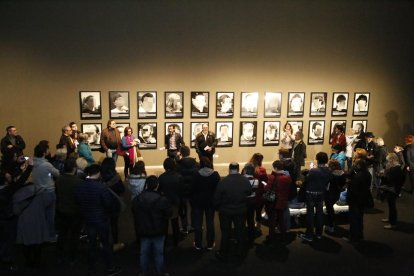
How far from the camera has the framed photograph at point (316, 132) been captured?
44.0 ft

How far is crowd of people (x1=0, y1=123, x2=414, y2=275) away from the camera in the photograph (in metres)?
6.16

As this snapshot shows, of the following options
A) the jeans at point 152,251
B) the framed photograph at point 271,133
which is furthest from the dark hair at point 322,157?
the framed photograph at point 271,133

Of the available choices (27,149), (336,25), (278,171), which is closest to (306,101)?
(336,25)

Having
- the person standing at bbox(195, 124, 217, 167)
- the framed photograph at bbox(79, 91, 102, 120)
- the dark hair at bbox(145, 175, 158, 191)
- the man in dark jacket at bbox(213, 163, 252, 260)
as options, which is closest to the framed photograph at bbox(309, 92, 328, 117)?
the person standing at bbox(195, 124, 217, 167)

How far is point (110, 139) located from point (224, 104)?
3.66 meters

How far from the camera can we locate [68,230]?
7.07m

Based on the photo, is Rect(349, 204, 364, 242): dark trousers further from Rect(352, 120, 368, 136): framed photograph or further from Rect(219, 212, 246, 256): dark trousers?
Rect(352, 120, 368, 136): framed photograph

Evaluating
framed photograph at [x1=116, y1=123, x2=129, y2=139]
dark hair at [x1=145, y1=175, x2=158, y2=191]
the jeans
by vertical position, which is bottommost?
the jeans

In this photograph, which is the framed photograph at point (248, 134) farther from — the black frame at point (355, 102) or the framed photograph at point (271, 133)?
the black frame at point (355, 102)

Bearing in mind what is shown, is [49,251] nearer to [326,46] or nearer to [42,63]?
[42,63]

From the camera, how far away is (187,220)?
8773 millimetres

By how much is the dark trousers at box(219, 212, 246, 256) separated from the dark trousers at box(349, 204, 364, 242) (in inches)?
88.2

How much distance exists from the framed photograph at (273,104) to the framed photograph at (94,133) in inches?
201

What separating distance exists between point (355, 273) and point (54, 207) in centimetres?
525
